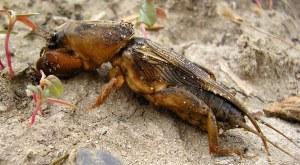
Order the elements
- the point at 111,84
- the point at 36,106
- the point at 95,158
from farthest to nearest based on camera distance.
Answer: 1. the point at 111,84
2. the point at 36,106
3. the point at 95,158

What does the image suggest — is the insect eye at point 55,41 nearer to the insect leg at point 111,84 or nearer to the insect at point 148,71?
the insect at point 148,71

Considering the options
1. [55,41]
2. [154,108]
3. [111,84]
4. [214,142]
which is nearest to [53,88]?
[111,84]

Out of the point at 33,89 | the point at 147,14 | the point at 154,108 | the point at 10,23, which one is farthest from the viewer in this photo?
the point at 147,14

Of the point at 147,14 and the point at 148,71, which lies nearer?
the point at 148,71

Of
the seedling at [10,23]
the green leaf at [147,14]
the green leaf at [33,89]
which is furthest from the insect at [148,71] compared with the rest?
the green leaf at [33,89]

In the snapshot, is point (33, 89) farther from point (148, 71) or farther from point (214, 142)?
point (214, 142)

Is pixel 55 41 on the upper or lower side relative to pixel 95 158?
upper

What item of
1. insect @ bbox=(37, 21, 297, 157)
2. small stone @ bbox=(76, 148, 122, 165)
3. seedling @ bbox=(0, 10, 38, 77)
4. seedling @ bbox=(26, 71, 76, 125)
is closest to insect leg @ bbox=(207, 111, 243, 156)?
insect @ bbox=(37, 21, 297, 157)
